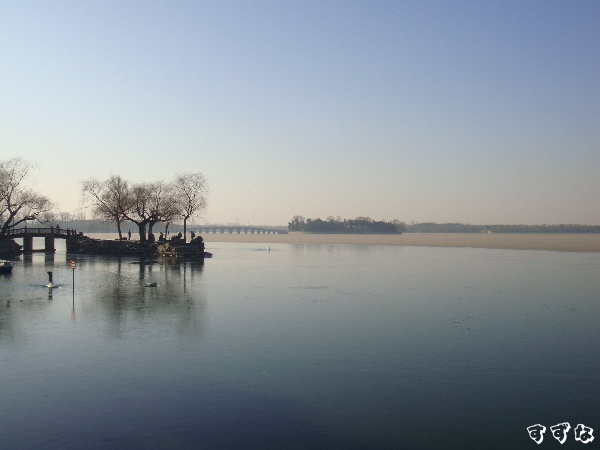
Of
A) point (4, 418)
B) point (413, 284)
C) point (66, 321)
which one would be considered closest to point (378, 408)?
point (4, 418)

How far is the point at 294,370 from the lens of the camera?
15297 millimetres

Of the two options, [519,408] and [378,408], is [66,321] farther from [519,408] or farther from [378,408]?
[519,408]

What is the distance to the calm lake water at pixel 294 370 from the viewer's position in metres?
10.9

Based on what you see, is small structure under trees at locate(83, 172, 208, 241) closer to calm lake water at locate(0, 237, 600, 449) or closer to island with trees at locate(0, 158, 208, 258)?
island with trees at locate(0, 158, 208, 258)

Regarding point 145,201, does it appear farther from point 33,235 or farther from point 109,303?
point 109,303

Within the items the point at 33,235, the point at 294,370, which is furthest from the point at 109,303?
Answer: the point at 33,235

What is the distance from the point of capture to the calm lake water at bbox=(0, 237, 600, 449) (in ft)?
35.8

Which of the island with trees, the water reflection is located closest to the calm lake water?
the water reflection

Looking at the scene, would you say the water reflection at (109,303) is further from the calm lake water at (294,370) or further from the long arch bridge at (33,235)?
the long arch bridge at (33,235)

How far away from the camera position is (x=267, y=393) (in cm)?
1319

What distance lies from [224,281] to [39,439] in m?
30.0

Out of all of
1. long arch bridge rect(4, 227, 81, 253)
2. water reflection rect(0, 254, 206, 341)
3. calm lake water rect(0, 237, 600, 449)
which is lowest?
calm lake water rect(0, 237, 600, 449)

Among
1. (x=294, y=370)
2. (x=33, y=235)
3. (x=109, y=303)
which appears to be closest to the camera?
(x=294, y=370)

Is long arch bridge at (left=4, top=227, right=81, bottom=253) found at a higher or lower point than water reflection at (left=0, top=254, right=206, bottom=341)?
higher
